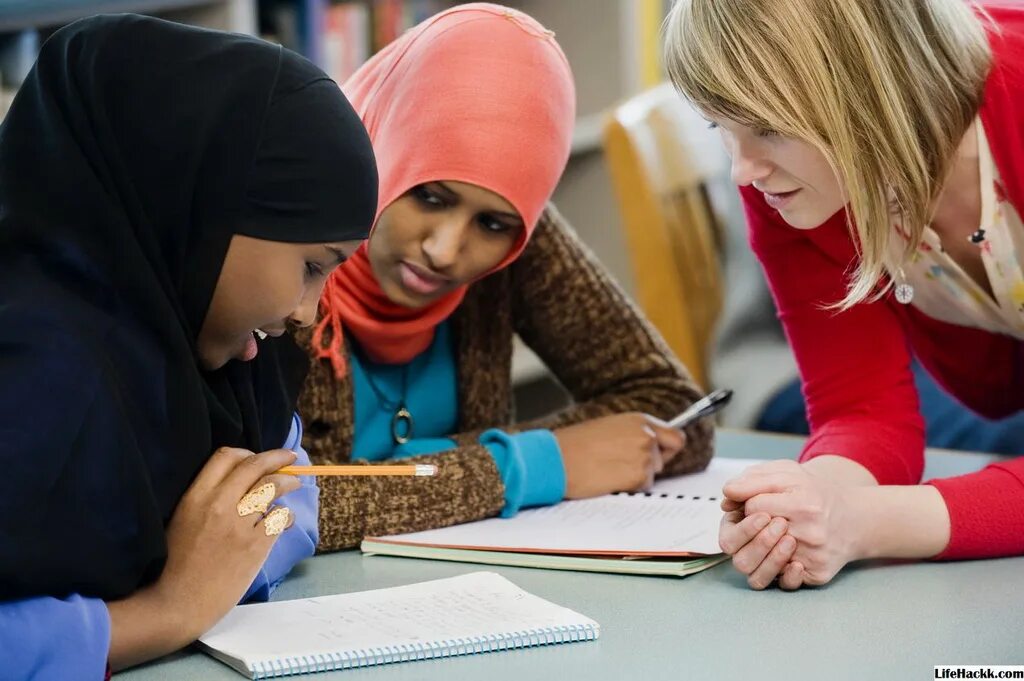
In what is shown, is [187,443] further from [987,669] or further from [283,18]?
[283,18]

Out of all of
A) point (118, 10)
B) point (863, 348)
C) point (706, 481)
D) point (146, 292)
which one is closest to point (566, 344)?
point (706, 481)

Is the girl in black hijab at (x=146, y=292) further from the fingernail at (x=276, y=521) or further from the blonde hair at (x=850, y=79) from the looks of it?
the blonde hair at (x=850, y=79)

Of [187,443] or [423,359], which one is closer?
[187,443]

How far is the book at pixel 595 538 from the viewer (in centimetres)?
118

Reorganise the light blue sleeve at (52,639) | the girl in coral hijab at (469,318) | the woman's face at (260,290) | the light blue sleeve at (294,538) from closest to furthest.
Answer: the light blue sleeve at (52,639) < the woman's face at (260,290) < the light blue sleeve at (294,538) < the girl in coral hijab at (469,318)

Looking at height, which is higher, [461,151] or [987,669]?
[461,151]

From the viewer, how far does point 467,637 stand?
962mm

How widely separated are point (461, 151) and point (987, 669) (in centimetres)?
73

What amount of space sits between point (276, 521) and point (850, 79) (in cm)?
62

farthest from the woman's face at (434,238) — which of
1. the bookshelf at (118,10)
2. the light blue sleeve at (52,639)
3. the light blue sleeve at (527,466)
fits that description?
the bookshelf at (118,10)

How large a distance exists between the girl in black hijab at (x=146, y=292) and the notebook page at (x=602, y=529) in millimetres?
313

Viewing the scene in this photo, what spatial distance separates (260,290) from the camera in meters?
0.94

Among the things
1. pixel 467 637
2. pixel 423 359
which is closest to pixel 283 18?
pixel 423 359

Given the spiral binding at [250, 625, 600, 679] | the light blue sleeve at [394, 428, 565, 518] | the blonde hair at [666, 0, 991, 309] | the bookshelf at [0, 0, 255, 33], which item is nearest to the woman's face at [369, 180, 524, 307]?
the light blue sleeve at [394, 428, 565, 518]
